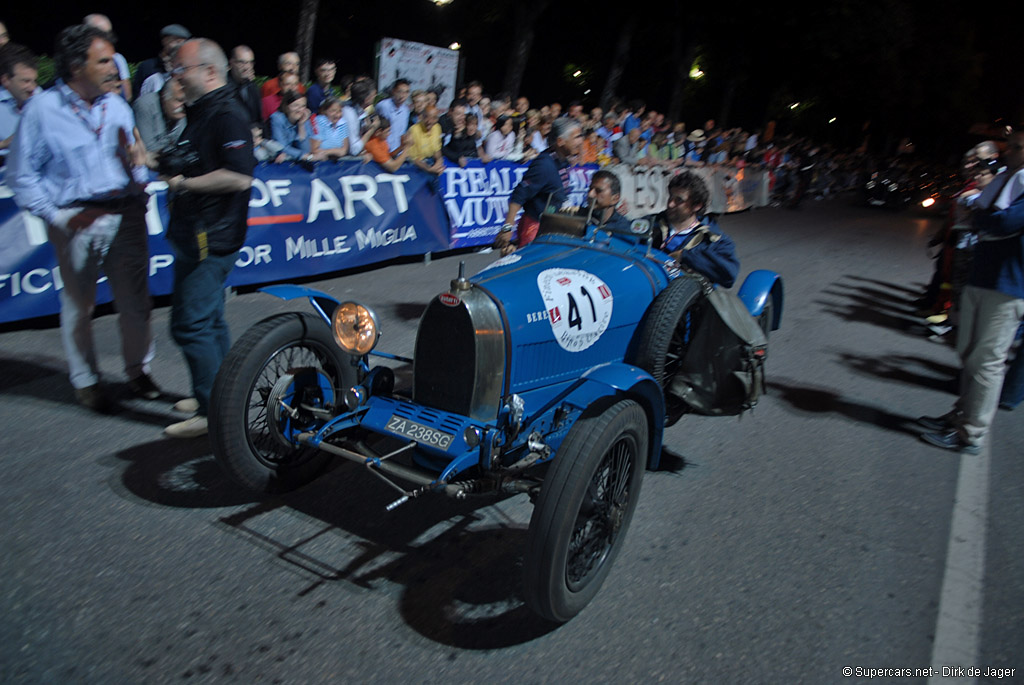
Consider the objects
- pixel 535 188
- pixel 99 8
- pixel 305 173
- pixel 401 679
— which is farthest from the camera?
pixel 99 8

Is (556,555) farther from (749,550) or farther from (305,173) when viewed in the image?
(305,173)

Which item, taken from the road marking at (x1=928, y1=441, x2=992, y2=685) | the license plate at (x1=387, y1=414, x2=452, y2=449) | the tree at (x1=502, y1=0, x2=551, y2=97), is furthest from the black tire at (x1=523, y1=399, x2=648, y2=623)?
the tree at (x1=502, y1=0, x2=551, y2=97)

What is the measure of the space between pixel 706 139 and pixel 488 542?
1750 centimetres

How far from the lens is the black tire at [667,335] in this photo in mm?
3843

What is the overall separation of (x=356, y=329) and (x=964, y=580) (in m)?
3.14

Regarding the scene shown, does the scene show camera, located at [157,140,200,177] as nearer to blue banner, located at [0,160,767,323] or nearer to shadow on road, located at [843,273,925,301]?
blue banner, located at [0,160,767,323]

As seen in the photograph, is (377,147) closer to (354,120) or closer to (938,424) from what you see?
(354,120)

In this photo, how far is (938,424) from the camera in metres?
5.41

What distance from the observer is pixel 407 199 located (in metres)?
8.70

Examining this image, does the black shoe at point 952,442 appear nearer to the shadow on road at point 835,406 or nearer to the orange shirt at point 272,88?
the shadow on road at point 835,406

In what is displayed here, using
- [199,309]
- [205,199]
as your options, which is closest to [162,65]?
[205,199]

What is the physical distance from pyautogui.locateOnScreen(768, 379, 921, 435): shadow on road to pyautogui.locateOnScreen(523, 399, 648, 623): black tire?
294 centimetres

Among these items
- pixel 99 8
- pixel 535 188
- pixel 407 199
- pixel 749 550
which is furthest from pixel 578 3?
pixel 749 550

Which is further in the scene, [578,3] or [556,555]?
[578,3]
